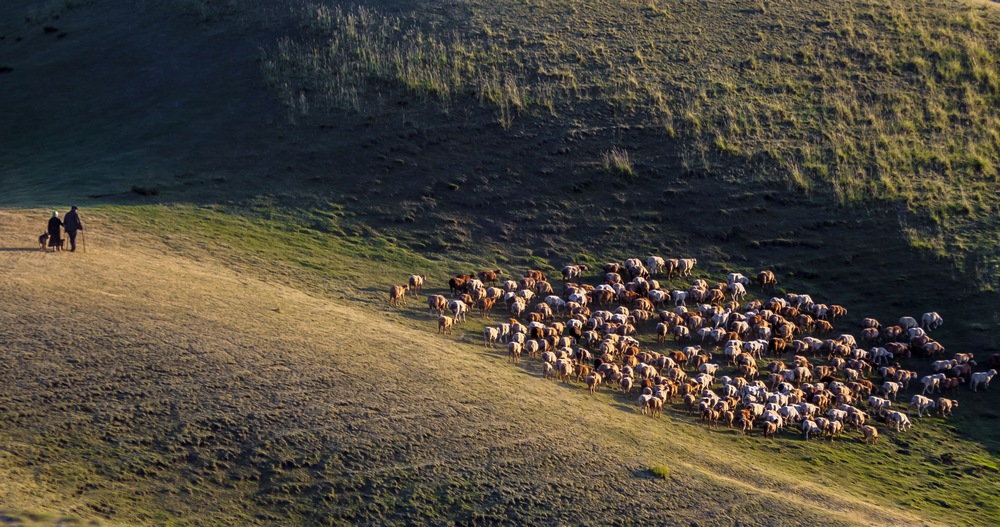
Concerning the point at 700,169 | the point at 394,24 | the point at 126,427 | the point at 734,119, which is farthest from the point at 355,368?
the point at 394,24

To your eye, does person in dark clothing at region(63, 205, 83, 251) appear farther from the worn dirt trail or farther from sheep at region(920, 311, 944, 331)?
sheep at region(920, 311, 944, 331)

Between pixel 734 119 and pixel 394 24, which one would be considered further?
pixel 394 24

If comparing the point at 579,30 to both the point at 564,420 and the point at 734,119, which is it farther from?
the point at 564,420

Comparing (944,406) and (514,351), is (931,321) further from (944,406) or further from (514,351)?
(514,351)

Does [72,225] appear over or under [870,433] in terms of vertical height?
over

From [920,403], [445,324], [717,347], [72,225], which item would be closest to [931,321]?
[920,403]

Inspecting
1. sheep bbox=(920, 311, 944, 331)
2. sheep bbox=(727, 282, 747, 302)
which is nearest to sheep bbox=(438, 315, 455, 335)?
sheep bbox=(727, 282, 747, 302)
